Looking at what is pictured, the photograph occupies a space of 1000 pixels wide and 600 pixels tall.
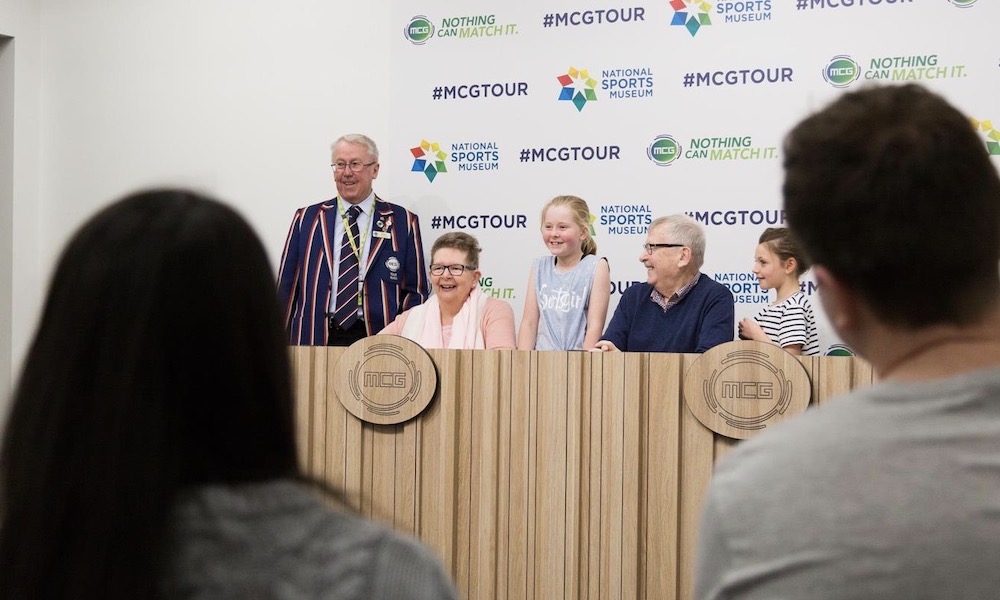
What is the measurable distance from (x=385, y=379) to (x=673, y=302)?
1.51 m

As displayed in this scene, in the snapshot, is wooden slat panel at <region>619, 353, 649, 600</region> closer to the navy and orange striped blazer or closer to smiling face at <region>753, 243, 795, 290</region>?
smiling face at <region>753, 243, 795, 290</region>

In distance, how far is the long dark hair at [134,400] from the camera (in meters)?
0.87

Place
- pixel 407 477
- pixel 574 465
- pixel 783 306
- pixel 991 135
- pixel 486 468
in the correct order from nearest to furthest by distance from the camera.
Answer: pixel 574 465, pixel 486 468, pixel 407 477, pixel 783 306, pixel 991 135

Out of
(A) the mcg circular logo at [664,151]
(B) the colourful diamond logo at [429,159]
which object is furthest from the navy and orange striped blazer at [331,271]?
(A) the mcg circular logo at [664,151]

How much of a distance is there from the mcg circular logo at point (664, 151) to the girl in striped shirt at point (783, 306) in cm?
117


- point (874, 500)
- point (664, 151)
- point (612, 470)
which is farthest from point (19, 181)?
point (874, 500)

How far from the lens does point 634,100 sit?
652cm

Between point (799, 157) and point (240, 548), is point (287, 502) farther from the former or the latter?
point (799, 157)

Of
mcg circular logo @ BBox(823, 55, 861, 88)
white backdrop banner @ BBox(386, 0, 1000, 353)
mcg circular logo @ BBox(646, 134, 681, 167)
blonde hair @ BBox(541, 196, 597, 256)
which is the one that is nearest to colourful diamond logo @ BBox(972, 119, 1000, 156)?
white backdrop banner @ BBox(386, 0, 1000, 353)

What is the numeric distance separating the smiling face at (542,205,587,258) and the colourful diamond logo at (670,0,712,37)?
162 centimetres

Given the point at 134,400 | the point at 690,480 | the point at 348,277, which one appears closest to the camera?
the point at 134,400

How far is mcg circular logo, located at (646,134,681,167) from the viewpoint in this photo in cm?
639

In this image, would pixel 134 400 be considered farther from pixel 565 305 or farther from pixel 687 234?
pixel 565 305

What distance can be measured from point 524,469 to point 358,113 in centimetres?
382
